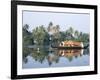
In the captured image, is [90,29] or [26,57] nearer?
[26,57]

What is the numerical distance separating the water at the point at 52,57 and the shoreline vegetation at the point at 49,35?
6 cm

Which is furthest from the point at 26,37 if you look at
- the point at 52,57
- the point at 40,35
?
the point at 52,57

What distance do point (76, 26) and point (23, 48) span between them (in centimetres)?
50

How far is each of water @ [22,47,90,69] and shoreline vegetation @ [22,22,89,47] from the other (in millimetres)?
57

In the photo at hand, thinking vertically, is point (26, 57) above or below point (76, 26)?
below

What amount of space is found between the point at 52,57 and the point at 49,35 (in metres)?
0.18

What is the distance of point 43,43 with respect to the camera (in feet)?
6.02

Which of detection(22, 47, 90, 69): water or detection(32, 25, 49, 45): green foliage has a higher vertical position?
detection(32, 25, 49, 45): green foliage

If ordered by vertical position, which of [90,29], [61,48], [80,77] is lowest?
[80,77]

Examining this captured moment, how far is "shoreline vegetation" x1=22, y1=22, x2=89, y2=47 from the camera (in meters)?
1.79

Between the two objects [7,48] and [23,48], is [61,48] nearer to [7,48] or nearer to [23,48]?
[23,48]

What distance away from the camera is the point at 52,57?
1855 mm

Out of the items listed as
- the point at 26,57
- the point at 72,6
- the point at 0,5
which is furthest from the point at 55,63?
the point at 0,5

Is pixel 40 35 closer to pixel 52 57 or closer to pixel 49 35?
pixel 49 35
